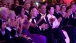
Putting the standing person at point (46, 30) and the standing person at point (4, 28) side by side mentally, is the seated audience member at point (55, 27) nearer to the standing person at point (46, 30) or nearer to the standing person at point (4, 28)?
the standing person at point (46, 30)

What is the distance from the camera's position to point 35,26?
11.1 feet

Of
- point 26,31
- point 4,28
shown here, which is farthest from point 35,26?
point 4,28

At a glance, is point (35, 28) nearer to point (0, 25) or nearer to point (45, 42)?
point (45, 42)

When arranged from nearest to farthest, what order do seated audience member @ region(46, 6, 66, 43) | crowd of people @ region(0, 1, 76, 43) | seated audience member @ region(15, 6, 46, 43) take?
crowd of people @ region(0, 1, 76, 43)
seated audience member @ region(15, 6, 46, 43)
seated audience member @ region(46, 6, 66, 43)

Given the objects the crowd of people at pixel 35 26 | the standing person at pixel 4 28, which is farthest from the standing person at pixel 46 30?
the standing person at pixel 4 28

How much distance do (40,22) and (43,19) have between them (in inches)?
4.0

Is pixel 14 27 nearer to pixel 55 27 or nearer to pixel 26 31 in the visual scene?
pixel 26 31

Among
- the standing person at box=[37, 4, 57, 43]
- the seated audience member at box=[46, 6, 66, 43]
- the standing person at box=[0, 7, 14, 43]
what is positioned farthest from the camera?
the seated audience member at box=[46, 6, 66, 43]

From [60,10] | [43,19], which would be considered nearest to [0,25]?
[43,19]

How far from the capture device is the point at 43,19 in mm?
3635

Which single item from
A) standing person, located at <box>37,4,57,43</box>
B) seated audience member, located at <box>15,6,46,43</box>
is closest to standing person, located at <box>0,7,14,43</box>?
seated audience member, located at <box>15,6,46,43</box>

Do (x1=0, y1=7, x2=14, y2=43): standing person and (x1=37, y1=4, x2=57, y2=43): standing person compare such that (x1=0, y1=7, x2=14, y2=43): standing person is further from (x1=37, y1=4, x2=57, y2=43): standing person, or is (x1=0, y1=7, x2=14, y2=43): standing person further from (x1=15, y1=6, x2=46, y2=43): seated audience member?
(x1=37, y1=4, x2=57, y2=43): standing person

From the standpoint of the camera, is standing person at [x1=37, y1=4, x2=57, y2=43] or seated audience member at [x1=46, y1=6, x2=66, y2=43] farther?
seated audience member at [x1=46, y1=6, x2=66, y2=43]

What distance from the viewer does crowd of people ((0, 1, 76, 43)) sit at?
2.89 metres
